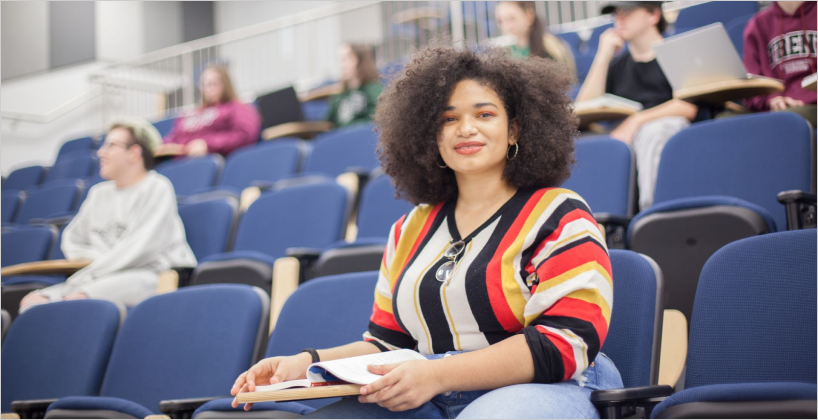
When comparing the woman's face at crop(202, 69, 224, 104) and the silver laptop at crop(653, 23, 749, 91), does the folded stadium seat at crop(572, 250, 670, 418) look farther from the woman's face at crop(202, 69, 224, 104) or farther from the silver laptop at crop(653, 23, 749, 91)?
the woman's face at crop(202, 69, 224, 104)

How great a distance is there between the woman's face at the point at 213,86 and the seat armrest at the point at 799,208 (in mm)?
3579

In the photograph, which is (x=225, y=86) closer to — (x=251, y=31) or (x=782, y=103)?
(x=251, y=31)

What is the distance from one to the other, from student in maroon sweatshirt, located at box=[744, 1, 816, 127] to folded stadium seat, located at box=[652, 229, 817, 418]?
130cm

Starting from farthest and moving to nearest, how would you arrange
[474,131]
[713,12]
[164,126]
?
[164,126]
[713,12]
[474,131]

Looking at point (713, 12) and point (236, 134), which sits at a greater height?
point (713, 12)

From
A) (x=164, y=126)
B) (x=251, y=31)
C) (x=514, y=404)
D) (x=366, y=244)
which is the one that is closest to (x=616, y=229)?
(x=366, y=244)

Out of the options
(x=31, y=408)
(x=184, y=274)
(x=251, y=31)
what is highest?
(x=251, y=31)

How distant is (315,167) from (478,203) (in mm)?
2113

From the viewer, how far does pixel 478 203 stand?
136 cm

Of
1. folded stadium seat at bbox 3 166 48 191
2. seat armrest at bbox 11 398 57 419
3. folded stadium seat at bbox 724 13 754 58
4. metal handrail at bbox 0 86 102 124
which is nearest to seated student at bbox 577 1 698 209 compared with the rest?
folded stadium seat at bbox 724 13 754 58

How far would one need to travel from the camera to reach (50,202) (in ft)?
13.9

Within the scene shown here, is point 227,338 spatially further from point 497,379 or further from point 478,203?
point 497,379

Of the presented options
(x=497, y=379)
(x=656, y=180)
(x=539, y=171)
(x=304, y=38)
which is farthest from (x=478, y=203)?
(x=304, y=38)

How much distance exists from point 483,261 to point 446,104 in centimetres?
35
